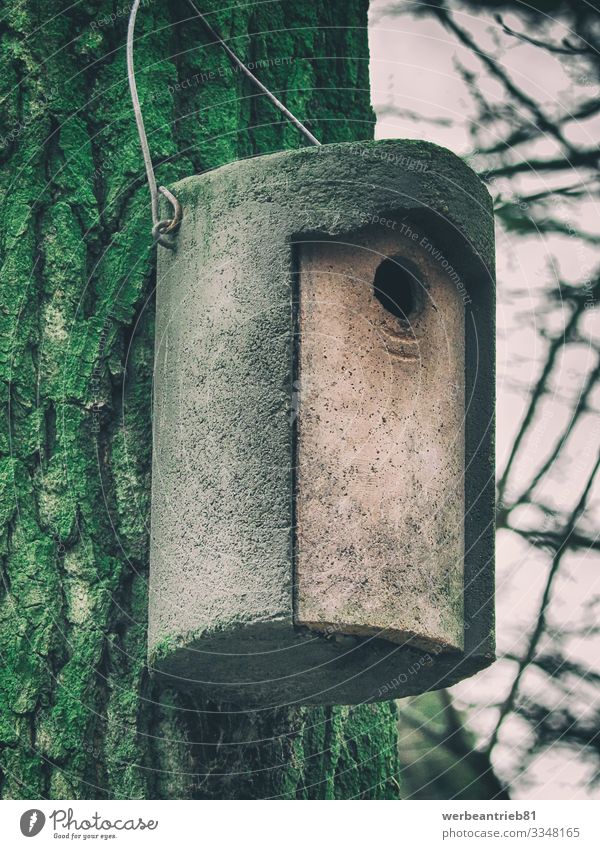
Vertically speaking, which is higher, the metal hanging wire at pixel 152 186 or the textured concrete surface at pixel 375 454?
the metal hanging wire at pixel 152 186

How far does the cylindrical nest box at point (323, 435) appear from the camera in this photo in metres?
2.74

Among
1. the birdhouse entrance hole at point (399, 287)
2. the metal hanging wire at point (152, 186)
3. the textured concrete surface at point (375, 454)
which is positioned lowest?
the textured concrete surface at point (375, 454)

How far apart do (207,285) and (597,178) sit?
1786 millimetres

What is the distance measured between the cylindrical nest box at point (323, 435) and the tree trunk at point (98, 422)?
0.38 feet

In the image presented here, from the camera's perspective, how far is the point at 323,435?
2756 mm

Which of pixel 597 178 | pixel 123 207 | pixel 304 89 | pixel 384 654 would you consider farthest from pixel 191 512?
pixel 597 178

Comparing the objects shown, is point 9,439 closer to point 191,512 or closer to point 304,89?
A: point 191,512

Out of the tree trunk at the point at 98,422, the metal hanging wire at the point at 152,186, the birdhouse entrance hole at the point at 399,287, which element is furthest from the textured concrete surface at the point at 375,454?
the tree trunk at the point at 98,422

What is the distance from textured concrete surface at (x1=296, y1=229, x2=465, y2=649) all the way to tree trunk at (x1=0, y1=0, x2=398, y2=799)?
1.47 ft

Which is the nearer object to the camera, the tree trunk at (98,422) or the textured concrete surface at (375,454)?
the textured concrete surface at (375,454)

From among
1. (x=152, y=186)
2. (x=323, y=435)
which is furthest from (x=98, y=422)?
(x=323, y=435)

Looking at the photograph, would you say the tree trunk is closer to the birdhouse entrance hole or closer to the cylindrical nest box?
the cylindrical nest box

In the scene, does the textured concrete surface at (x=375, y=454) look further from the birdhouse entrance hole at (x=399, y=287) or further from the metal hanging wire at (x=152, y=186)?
the metal hanging wire at (x=152, y=186)

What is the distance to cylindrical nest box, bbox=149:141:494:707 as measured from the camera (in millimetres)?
2738
